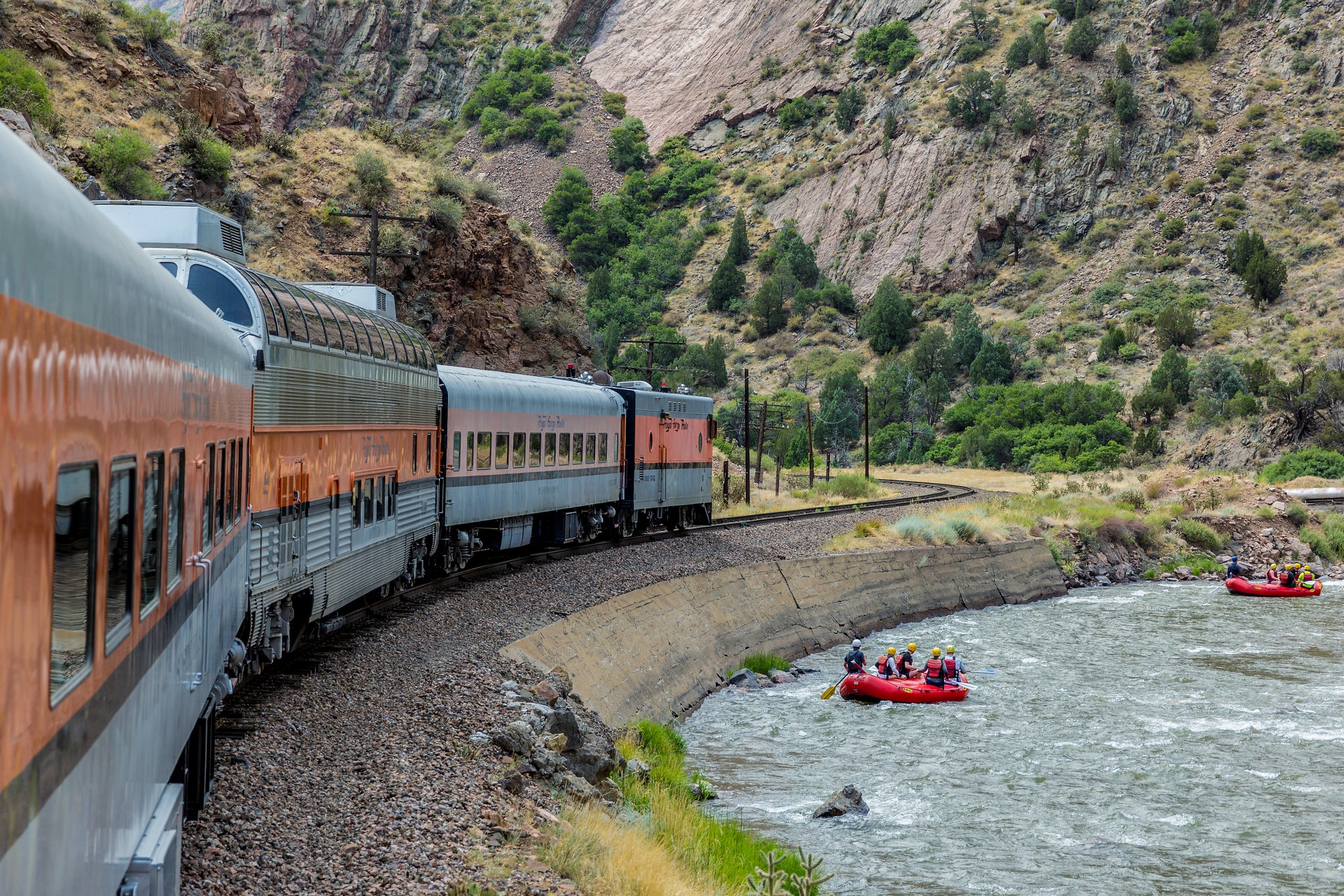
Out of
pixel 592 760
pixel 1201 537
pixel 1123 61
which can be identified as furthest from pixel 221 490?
pixel 1123 61

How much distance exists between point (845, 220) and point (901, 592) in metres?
79.3

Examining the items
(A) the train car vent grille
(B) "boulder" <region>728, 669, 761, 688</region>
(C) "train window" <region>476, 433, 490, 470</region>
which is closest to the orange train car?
(A) the train car vent grille

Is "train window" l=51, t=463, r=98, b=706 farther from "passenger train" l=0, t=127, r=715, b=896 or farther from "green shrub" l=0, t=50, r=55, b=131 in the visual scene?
"green shrub" l=0, t=50, r=55, b=131

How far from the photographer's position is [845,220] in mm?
104625

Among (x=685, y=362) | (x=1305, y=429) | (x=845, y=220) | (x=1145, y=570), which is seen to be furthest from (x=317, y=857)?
(x=845, y=220)

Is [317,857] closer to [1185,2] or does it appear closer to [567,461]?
[567,461]

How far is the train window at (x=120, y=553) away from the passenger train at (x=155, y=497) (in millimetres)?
16

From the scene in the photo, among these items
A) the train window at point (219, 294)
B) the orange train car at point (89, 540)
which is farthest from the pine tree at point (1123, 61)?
the orange train car at point (89, 540)

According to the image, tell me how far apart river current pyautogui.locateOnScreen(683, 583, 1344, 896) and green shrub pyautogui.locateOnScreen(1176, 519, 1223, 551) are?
15705 millimetres

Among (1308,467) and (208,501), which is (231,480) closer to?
(208,501)

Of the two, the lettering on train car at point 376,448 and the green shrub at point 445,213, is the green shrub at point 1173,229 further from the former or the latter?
the lettering on train car at point 376,448

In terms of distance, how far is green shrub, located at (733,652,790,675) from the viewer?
72.7 ft

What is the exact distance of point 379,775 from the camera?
28.5 ft

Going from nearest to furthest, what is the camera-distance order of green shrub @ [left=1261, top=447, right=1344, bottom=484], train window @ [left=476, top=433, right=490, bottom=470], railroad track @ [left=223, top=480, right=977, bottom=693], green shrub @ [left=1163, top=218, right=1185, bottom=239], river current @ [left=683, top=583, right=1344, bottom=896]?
1. railroad track @ [left=223, top=480, right=977, bottom=693]
2. river current @ [left=683, top=583, right=1344, bottom=896]
3. train window @ [left=476, top=433, right=490, bottom=470]
4. green shrub @ [left=1261, top=447, right=1344, bottom=484]
5. green shrub @ [left=1163, top=218, right=1185, bottom=239]
